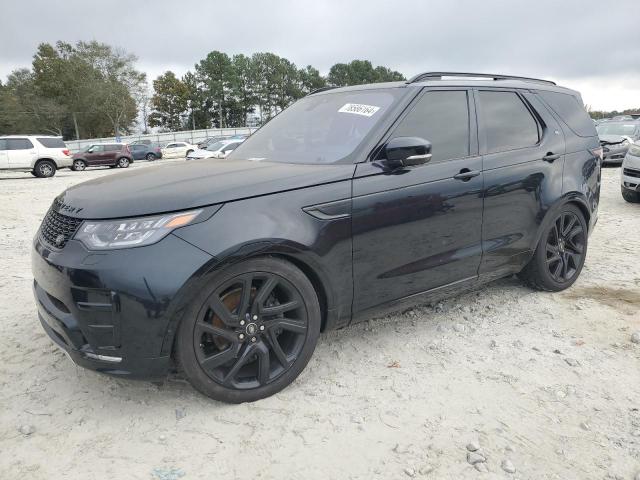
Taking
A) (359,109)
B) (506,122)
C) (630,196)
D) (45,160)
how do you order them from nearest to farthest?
(359,109), (506,122), (630,196), (45,160)

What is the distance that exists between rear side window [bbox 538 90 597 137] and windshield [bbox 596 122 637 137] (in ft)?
47.3

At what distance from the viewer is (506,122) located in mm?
3719

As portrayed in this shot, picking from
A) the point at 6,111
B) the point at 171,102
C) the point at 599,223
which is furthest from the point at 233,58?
the point at 599,223

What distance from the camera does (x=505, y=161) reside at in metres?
3.55

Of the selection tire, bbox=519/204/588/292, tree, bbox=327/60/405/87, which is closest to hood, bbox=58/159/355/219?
tire, bbox=519/204/588/292

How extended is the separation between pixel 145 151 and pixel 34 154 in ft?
54.3

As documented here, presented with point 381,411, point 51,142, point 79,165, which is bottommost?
point 381,411

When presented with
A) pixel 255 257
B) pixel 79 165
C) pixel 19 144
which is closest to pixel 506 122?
pixel 255 257

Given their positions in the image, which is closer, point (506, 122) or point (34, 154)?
point (506, 122)

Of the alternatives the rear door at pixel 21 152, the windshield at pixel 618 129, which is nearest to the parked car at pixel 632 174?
the windshield at pixel 618 129

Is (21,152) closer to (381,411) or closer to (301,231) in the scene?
(301,231)

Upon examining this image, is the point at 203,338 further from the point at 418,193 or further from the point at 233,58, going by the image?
the point at 233,58

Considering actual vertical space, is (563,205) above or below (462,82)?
below

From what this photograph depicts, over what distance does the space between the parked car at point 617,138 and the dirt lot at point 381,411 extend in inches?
557
